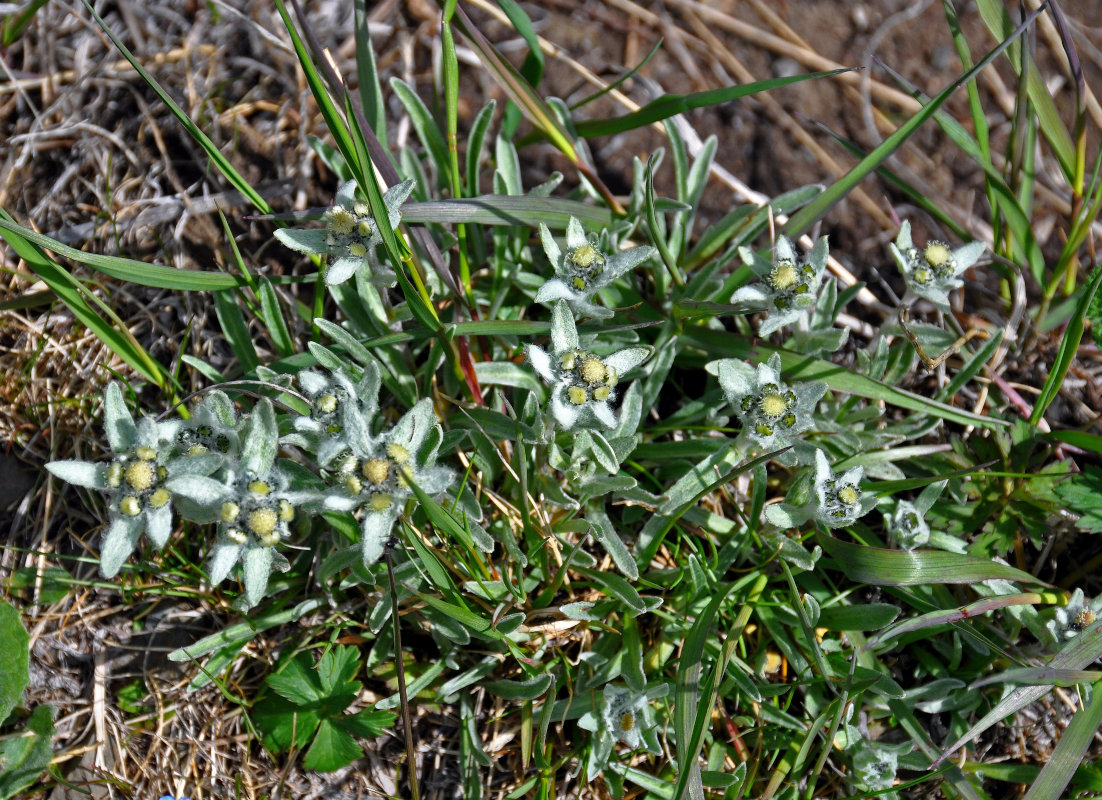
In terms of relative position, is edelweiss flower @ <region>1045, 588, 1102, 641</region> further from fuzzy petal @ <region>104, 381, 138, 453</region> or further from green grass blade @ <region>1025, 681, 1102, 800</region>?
fuzzy petal @ <region>104, 381, 138, 453</region>

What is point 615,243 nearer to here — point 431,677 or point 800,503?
point 800,503

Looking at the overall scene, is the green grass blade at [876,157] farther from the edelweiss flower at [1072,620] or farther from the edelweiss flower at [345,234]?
the edelweiss flower at [1072,620]

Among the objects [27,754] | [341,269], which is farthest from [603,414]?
[27,754]

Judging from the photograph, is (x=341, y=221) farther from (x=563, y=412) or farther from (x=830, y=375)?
(x=830, y=375)

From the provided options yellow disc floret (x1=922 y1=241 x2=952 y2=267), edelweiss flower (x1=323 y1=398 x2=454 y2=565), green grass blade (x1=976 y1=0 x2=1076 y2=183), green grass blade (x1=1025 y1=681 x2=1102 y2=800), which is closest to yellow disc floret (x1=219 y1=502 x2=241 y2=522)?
edelweiss flower (x1=323 y1=398 x2=454 y2=565)

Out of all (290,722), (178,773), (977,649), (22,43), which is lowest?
(178,773)

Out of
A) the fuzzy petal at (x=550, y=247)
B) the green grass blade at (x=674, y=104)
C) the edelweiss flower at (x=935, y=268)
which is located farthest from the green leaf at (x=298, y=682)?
the edelweiss flower at (x=935, y=268)

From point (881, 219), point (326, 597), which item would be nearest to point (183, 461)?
point (326, 597)
